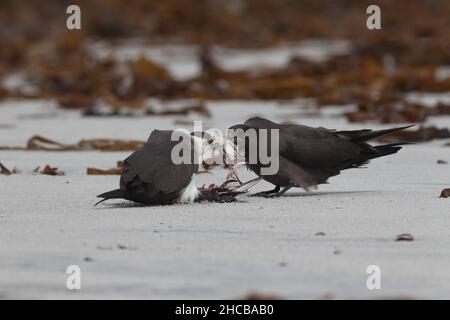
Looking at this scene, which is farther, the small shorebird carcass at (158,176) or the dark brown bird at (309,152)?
the dark brown bird at (309,152)

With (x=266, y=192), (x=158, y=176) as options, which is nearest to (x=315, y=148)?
(x=266, y=192)

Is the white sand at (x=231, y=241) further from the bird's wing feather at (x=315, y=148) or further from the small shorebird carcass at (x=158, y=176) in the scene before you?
the bird's wing feather at (x=315, y=148)

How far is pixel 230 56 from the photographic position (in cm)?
1831

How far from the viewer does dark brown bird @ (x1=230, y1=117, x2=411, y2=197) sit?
5051 millimetres

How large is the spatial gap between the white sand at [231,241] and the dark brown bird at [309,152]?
95 mm

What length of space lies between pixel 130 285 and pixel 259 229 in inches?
36.3

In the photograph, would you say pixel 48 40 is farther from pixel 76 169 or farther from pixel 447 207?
pixel 447 207

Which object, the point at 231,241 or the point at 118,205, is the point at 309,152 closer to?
the point at 118,205

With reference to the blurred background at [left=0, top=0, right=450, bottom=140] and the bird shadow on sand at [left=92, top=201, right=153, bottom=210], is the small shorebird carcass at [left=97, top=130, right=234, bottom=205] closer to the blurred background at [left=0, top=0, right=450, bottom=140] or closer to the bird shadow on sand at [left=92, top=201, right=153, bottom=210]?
the bird shadow on sand at [left=92, top=201, right=153, bottom=210]

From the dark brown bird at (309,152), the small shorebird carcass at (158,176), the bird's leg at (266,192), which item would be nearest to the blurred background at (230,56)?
the dark brown bird at (309,152)

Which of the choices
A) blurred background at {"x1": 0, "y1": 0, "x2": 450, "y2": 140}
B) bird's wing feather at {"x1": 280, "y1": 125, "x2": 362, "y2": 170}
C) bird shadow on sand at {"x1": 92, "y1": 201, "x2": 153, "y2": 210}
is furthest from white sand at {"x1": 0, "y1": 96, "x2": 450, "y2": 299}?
blurred background at {"x1": 0, "y1": 0, "x2": 450, "y2": 140}

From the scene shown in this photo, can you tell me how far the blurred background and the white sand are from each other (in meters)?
2.72

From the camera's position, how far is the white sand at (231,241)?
3.42 metres
